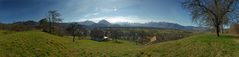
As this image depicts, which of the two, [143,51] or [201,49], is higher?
[201,49]

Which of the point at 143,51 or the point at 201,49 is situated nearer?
the point at 201,49

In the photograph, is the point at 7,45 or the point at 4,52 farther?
the point at 7,45

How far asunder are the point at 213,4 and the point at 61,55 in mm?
22256

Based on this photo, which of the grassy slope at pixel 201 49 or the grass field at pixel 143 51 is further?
the grass field at pixel 143 51

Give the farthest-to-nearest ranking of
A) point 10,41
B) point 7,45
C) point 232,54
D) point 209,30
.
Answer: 1. point 209,30
2. point 10,41
3. point 7,45
4. point 232,54

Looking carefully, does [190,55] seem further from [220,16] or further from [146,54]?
[220,16]

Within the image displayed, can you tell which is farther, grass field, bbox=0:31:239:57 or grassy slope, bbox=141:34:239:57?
grass field, bbox=0:31:239:57

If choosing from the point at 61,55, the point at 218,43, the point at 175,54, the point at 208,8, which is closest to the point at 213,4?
the point at 208,8

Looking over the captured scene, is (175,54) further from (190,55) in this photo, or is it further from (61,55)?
(61,55)

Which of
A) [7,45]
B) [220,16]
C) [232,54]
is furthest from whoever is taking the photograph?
[220,16]

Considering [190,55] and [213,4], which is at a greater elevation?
[213,4]

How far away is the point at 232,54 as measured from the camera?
27.6m

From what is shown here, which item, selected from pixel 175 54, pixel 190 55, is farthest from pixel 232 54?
pixel 175 54

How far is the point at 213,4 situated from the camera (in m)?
40.4
